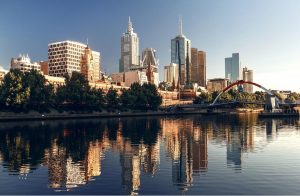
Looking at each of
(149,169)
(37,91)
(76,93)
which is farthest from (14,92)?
(149,169)

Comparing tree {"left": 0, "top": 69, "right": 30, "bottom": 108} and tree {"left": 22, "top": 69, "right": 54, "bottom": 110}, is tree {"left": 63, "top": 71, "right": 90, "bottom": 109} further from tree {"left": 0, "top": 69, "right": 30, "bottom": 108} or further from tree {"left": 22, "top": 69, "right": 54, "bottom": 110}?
tree {"left": 0, "top": 69, "right": 30, "bottom": 108}

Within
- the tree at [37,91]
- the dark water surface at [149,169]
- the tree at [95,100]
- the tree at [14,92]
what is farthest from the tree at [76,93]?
the dark water surface at [149,169]

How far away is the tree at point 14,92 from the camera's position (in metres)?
134

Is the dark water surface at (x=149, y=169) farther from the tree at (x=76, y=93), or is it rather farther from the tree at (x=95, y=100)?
the tree at (x=95, y=100)

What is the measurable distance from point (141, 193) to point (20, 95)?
120 m

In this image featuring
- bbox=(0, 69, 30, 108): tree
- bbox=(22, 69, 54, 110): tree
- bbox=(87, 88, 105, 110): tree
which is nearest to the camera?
bbox=(0, 69, 30, 108): tree

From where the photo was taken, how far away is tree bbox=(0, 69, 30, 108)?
134500 millimetres

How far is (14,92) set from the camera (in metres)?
136

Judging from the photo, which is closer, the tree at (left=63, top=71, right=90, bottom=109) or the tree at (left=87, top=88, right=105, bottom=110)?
the tree at (left=63, top=71, right=90, bottom=109)

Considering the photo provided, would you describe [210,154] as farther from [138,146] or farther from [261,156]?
[138,146]

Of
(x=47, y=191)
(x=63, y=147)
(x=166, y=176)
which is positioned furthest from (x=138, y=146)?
(x=47, y=191)

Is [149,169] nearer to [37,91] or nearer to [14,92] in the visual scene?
[14,92]

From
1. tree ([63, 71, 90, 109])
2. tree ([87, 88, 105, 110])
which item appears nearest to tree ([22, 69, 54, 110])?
tree ([63, 71, 90, 109])

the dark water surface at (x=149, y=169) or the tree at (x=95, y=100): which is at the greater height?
the tree at (x=95, y=100)
